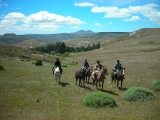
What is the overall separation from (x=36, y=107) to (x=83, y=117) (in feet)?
14.7

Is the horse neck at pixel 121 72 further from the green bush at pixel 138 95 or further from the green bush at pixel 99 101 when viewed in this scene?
the green bush at pixel 99 101

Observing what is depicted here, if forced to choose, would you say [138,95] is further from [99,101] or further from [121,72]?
[121,72]

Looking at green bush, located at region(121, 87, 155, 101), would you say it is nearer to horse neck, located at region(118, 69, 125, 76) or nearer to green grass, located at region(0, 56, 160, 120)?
green grass, located at region(0, 56, 160, 120)

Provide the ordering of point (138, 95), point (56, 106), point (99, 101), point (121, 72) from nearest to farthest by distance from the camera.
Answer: point (56, 106) < point (99, 101) < point (138, 95) < point (121, 72)

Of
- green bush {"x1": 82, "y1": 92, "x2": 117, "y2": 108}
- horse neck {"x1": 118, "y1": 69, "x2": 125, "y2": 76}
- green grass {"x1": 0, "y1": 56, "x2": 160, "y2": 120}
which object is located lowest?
green grass {"x1": 0, "y1": 56, "x2": 160, "y2": 120}

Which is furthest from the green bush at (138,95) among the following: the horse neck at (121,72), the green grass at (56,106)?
the horse neck at (121,72)

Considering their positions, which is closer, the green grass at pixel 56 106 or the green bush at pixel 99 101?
the green grass at pixel 56 106

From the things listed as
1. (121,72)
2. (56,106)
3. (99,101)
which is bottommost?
(56,106)

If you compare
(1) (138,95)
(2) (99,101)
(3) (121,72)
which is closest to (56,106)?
(2) (99,101)

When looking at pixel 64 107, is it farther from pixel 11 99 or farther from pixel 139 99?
pixel 139 99

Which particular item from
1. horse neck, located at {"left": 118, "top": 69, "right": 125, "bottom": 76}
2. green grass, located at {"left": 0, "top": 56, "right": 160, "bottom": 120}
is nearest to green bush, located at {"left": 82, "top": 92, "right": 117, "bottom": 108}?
green grass, located at {"left": 0, "top": 56, "right": 160, "bottom": 120}

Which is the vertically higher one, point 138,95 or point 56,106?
point 138,95

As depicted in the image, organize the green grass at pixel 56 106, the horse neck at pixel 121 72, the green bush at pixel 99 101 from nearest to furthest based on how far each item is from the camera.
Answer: the green grass at pixel 56 106 → the green bush at pixel 99 101 → the horse neck at pixel 121 72

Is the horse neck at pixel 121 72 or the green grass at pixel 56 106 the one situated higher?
the horse neck at pixel 121 72
